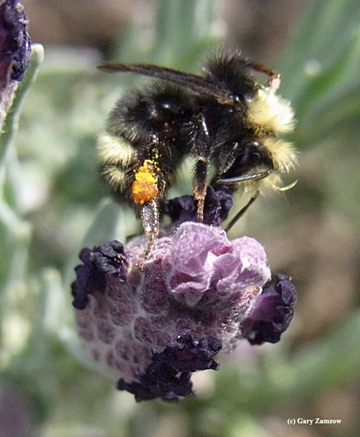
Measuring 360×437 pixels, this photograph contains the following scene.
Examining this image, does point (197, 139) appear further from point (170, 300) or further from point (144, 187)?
point (170, 300)

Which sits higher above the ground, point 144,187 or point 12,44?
point 12,44

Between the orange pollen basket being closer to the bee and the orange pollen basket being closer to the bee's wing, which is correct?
the bee

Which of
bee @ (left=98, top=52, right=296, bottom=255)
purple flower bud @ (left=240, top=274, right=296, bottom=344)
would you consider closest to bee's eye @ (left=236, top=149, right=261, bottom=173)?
bee @ (left=98, top=52, right=296, bottom=255)

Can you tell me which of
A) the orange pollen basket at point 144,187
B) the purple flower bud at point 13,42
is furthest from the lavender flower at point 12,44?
the orange pollen basket at point 144,187

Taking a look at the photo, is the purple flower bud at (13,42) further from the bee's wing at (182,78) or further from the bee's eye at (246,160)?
the bee's eye at (246,160)

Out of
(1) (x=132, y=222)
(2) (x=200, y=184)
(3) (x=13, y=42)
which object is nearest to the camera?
(3) (x=13, y=42)

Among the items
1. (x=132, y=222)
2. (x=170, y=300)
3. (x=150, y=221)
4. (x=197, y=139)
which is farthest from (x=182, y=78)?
(x=132, y=222)
